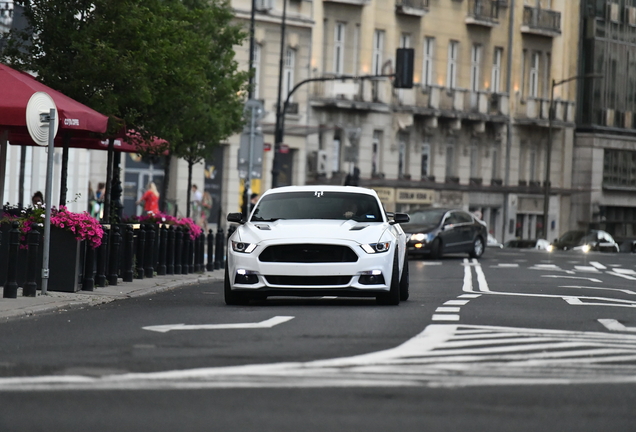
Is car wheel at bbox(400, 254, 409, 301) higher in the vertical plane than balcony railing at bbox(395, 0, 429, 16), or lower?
lower

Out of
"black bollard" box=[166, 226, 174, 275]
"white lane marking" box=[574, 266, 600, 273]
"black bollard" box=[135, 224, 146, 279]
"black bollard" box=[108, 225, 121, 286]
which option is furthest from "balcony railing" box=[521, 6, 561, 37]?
"black bollard" box=[108, 225, 121, 286]

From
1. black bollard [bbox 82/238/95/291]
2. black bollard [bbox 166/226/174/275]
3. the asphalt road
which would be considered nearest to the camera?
the asphalt road

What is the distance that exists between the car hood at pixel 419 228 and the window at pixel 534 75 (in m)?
32.8

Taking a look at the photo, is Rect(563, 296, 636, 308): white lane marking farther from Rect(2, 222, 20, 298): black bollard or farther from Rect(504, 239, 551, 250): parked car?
Rect(504, 239, 551, 250): parked car

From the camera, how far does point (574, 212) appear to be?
261ft

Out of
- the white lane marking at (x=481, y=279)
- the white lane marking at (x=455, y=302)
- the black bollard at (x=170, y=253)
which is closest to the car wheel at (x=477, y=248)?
the white lane marking at (x=481, y=279)

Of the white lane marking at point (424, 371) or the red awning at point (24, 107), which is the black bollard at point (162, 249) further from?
the white lane marking at point (424, 371)

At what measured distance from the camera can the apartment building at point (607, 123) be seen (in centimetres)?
7969

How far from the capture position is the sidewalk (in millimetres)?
16853

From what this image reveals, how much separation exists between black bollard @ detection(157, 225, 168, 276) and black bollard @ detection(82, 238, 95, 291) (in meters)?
6.72

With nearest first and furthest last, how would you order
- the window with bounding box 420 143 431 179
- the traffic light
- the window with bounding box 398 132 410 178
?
the traffic light → the window with bounding box 398 132 410 178 → the window with bounding box 420 143 431 179

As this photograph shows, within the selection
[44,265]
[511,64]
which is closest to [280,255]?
[44,265]

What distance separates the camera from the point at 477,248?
153 feet

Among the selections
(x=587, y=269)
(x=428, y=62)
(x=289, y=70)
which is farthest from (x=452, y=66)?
(x=587, y=269)
